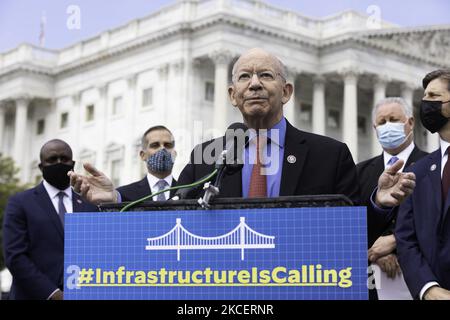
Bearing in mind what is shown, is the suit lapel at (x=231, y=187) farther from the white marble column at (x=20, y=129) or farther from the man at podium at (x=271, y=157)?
the white marble column at (x=20, y=129)

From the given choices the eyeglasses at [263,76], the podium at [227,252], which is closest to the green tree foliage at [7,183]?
the eyeglasses at [263,76]

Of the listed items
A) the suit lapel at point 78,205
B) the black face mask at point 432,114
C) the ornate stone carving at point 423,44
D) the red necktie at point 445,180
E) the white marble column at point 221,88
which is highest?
the ornate stone carving at point 423,44

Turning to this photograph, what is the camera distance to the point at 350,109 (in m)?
51.9

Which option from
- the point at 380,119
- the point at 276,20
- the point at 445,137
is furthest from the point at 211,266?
the point at 276,20

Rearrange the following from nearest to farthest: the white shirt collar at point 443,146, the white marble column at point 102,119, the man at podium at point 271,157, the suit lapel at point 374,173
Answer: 1. the man at podium at point 271,157
2. the white shirt collar at point 443,146
3. the suit lapel at point 374,173
4. the white marble column at point 102,119

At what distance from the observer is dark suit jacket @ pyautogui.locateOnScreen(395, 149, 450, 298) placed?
16.7 ft

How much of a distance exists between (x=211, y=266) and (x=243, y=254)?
0.43 feet

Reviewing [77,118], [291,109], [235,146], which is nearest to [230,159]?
[235,146]

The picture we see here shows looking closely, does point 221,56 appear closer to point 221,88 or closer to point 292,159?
point 221,88

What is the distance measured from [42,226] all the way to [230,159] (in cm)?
452

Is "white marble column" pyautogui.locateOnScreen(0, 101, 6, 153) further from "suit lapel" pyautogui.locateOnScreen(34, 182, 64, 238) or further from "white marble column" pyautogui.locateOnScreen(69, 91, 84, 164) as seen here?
"suit lapel" pyautogui.locateOnScreen(34, 182, 64, 238)

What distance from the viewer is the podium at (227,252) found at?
308 cm

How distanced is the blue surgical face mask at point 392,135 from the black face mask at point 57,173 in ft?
9.34

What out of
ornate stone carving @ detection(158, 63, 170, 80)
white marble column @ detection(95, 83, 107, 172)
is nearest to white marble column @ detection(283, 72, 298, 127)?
ornate stone carving @ detection(158, 63, 170, 80)
